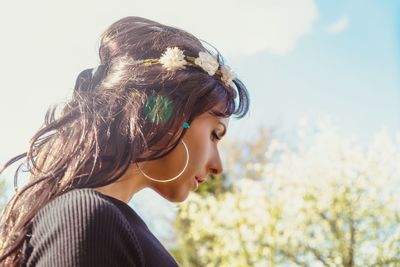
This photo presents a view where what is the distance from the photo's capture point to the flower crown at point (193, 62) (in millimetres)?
974

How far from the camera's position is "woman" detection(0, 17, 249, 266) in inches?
26.9

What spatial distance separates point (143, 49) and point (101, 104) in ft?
0.52

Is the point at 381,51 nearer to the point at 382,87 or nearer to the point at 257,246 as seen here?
the point at 382,87

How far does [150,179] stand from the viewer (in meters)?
0.93

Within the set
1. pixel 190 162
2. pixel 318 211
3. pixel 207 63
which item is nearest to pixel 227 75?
pixel 207 63

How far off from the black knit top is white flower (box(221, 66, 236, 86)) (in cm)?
40

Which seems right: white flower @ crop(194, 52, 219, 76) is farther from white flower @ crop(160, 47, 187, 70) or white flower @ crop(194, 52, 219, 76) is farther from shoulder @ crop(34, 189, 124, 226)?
shoulder @ crop(34, 189, 124, 226)

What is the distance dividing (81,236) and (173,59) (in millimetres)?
408

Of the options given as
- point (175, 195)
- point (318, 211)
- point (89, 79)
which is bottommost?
point (318, 211)

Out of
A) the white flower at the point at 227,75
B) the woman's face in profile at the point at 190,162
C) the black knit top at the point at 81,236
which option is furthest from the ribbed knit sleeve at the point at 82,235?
the white flower at the point at 227,75

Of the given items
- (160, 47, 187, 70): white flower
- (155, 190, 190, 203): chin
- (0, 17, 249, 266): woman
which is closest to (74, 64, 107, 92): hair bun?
(0, 17, 249, 266): woman

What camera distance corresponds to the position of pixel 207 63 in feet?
3.42

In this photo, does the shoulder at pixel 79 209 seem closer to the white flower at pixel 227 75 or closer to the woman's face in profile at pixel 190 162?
the woman's face in profile at pixel 190 162

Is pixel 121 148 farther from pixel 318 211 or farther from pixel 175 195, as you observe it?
pixel 318 211
